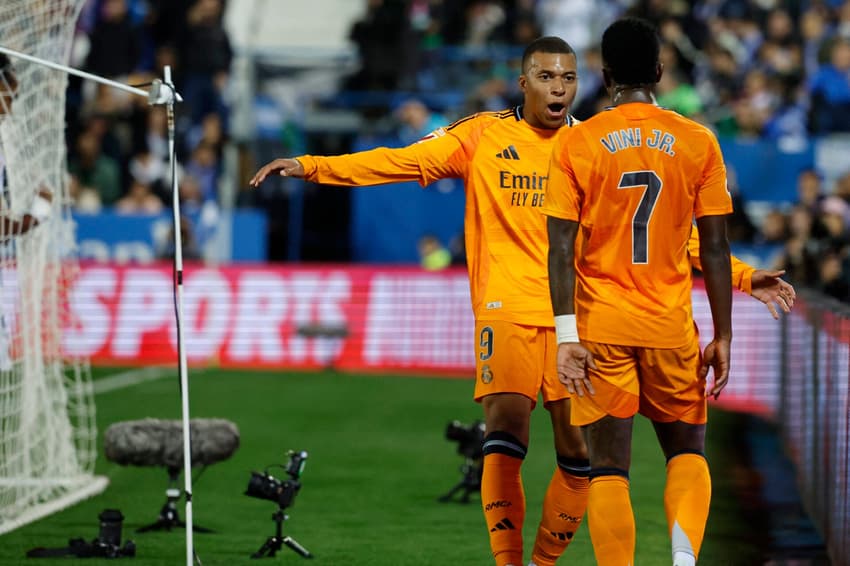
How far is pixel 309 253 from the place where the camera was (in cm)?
2211

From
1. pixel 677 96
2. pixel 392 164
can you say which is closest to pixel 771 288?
pixel 392 164

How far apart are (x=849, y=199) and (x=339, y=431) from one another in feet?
22.0

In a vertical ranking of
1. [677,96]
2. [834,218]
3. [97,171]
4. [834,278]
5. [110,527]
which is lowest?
[110,527]

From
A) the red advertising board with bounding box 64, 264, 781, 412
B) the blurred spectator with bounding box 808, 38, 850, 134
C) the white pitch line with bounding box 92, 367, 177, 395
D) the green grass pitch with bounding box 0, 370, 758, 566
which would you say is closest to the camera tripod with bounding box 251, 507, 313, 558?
the green grass pitch with bounding box 0, 370, 758, 566

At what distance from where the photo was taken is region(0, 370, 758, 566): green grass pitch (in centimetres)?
832

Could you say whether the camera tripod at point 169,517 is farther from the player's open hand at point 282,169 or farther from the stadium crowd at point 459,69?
the stadium crowd at point 459,69

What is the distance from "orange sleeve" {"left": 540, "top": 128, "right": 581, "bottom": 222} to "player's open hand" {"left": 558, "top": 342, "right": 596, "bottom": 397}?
50cm

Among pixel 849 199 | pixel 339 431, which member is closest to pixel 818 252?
pixel 849 199

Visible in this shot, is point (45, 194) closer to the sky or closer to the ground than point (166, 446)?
closer to the sky

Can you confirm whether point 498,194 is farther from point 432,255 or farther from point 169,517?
point 432,255

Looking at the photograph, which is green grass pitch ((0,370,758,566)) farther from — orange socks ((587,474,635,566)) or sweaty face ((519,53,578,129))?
sweaty face ((519,53,578,129))

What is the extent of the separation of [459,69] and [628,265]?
17.2m

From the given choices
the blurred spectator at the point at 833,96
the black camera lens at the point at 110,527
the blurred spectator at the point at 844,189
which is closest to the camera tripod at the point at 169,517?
the black camera lens at the point at 110,527

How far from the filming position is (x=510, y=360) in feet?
22.1
